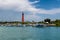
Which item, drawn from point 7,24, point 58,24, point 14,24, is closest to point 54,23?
point 58,24

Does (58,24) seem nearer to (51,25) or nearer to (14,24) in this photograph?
(51,25)

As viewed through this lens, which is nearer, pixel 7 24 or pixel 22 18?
pixel 22 18

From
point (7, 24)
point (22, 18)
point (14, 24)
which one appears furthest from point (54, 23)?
point (7, 24)

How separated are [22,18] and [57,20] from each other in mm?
14705

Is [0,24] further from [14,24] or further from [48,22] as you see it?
[48,22]

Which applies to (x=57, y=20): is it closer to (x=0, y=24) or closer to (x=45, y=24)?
(x=45, y=24)

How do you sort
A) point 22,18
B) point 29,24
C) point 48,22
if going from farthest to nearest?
1. point 29,24
2. point 48,22
3. point 22,18

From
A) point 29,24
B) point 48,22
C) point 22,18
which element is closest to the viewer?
point 22,18

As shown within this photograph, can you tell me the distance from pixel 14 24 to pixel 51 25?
2078 cm

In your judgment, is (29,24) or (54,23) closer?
(54,23)

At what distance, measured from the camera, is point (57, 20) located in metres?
71.3

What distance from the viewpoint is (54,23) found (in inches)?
2822

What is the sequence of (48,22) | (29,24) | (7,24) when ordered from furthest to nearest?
(7,24)
(29,24)
(48,22)

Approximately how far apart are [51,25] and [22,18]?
1418 cm
